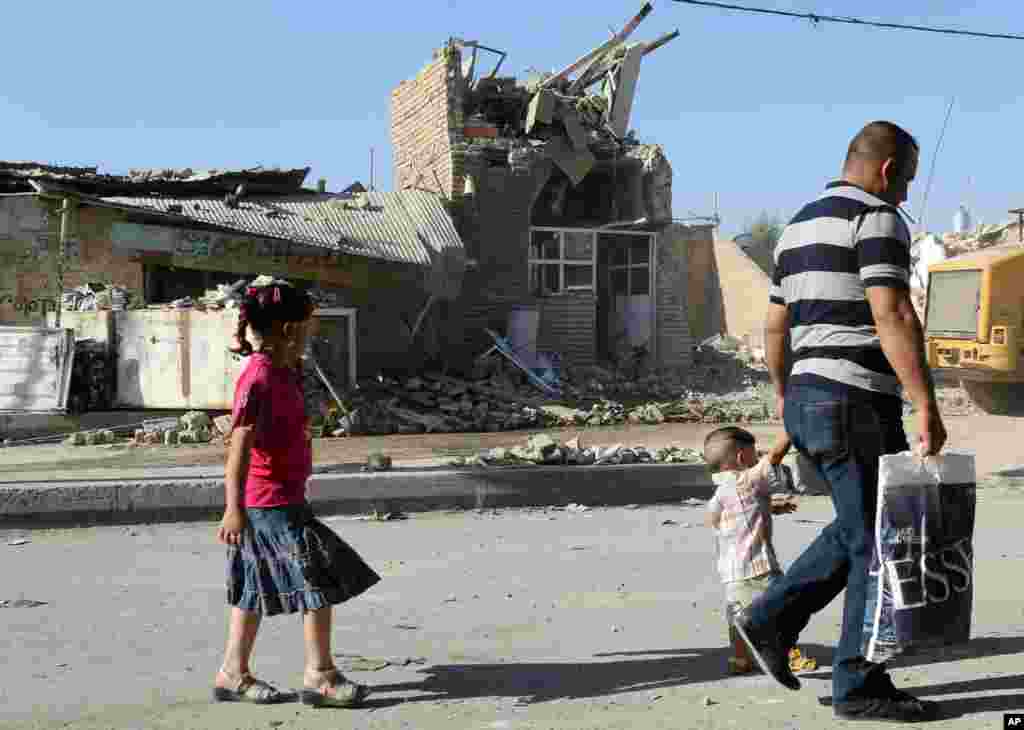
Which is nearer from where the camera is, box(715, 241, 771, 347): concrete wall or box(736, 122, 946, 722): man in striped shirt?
box(736, 122, 946, 722): man in striped shirt

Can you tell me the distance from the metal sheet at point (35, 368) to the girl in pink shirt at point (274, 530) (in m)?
11.4

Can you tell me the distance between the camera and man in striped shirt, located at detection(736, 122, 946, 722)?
335 cm

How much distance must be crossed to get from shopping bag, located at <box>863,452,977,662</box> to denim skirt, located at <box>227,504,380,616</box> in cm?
157

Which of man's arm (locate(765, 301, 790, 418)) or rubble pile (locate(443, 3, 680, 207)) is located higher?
rubble pile (locate(443, 3, 680, 207))

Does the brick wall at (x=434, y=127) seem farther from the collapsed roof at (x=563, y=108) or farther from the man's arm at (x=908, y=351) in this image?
the man's arm at (x=908, y=351)

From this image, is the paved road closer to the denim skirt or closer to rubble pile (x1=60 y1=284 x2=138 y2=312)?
the denim skirt

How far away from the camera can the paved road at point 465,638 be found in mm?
3584

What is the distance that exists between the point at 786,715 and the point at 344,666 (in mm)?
1537

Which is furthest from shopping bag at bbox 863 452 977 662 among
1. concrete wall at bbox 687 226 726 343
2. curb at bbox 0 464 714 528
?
concrete wall at bbox 687 226 726 343

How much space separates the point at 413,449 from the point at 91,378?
15.2ft

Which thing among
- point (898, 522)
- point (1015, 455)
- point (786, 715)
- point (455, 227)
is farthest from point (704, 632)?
point (455, 227)

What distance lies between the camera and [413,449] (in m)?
12.7

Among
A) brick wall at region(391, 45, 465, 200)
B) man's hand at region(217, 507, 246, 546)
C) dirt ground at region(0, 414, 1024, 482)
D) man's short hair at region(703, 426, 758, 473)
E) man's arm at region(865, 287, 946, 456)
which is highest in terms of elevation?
brick wall at region(391, 45, 465, 200)

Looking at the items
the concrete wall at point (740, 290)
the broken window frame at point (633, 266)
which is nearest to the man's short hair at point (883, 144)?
the broken window frame at point (633, 266)
